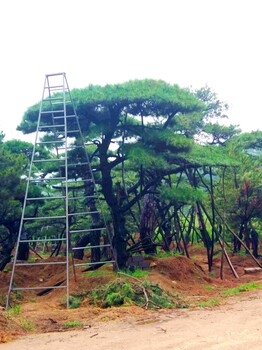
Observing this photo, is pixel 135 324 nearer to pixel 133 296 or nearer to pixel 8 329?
pixel 8 329

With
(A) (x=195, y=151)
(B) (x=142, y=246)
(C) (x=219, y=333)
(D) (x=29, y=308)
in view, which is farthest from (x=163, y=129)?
(C) (x=219, y=333)

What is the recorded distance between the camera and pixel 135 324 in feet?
23.6

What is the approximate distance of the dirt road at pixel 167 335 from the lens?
Result: 581 centimetres

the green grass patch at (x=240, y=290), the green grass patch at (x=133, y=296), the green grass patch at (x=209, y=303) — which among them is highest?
the green grass patch at (x=133, y=296)

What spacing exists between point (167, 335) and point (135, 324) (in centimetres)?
97

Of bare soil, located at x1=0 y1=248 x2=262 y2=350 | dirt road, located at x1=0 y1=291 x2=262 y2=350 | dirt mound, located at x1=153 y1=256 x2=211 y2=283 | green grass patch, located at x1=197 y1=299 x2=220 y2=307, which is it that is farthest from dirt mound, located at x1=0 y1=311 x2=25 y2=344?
dirt mound, located at x1=153 y1=256 x2=211 y2=283

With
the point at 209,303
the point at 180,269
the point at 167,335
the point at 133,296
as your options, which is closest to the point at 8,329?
the point at 167,335

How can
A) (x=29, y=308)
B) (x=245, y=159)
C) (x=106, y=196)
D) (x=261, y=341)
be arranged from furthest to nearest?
(x=245, y=159), (x=106, y=196), (x=29, y=308), (x=261, y=341)

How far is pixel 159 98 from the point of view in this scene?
1131cm

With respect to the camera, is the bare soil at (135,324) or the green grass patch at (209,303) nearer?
the bare soil at (135,324)

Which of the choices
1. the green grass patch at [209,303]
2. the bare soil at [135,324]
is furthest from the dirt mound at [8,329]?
the green grass patch at [209,303]

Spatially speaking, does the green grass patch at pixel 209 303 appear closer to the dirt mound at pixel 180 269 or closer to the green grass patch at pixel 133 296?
the green grass patch at pixel 133 296

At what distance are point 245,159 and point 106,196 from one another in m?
6.53

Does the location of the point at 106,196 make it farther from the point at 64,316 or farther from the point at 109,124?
the point at 64,316
